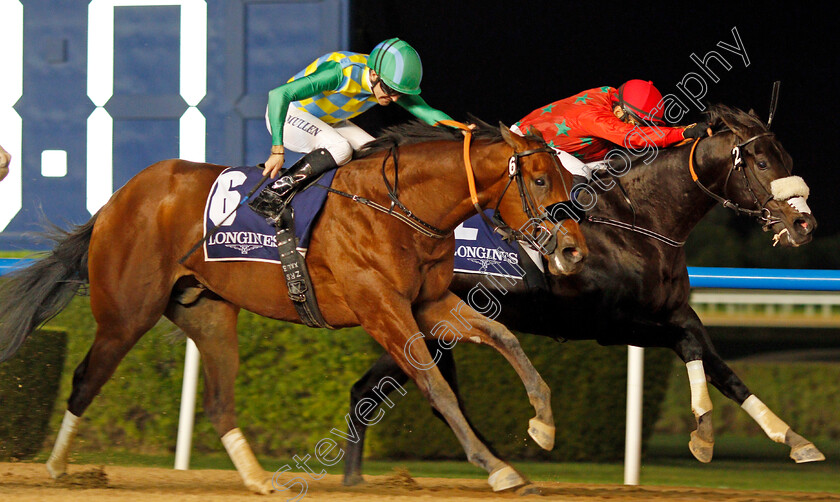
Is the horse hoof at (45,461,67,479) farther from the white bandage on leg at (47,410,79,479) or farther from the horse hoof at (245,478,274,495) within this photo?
the horse hoof at (245,478,274,495)

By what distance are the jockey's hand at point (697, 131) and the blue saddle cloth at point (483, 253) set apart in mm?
712

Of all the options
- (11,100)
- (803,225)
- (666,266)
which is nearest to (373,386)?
(666,266)

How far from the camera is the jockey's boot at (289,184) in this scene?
140 inches

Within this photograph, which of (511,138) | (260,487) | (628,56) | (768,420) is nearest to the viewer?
(511,138)

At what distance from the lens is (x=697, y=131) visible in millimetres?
3902

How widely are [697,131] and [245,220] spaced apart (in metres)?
1.56

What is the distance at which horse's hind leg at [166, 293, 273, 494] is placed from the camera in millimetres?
3734

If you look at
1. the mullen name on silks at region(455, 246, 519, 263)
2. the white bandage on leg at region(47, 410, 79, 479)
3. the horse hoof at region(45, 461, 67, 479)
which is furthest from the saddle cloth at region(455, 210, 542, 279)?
the horse hoof at region(45, 461, 67, 479)

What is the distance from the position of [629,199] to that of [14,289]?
219 centimetres

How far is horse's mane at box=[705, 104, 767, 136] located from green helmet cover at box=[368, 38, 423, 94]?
108 centimetres

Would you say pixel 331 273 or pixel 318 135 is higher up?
pixel 318 135

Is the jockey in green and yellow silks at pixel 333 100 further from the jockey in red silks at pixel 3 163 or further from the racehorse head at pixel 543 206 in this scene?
the jockey in red silks at pixel 3 163

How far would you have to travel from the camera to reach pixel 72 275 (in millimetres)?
4047

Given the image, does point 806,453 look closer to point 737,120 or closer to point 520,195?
point 737,120
